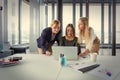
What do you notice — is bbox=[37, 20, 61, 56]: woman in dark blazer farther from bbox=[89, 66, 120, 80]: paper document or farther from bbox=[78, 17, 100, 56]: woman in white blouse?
bbox=[89, 66, 120, 80]: paper document

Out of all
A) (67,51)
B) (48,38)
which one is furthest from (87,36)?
(67,51)

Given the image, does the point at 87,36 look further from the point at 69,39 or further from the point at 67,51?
the point at 67,51

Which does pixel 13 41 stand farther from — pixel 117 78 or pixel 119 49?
pixel 117 78

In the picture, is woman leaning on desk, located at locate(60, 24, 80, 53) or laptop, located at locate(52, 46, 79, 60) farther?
woman leaning on desk, located at locate(60, 24, 80, 53)

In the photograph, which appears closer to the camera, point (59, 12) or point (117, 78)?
point (117, 78)

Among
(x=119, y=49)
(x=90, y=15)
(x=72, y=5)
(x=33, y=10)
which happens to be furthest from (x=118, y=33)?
(x=33, y=10)

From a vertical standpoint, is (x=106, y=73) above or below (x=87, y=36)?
below

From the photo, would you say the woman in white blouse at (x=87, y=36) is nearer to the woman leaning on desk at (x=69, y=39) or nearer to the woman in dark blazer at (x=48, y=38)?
the woman leaning on desk at (x=69, y=39)

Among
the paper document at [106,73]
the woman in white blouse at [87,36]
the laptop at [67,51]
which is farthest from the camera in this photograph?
the woman in white blouse at [87,36]

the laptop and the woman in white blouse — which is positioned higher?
the woman in white blouse

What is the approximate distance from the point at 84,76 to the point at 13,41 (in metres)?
5.37

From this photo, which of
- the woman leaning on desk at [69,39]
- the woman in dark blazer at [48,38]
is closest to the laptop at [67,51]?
the woman leaning on desk at [69,39]

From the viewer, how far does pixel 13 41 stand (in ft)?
22.6

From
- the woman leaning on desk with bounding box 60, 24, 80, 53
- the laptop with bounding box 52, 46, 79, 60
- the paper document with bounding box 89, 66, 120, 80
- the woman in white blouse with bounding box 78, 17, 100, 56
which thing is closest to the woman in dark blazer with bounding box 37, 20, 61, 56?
the woman leaning on desk with bounding box 60, 24, 80, 53
